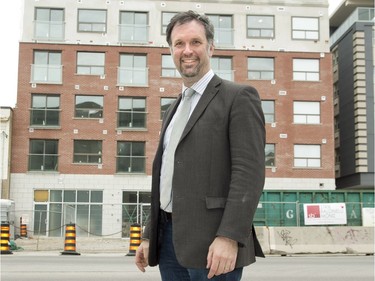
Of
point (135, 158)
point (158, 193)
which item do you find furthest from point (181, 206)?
point (135, 158)

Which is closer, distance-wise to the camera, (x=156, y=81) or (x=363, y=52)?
(x=156, y=81)

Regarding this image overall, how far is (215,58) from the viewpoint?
41.1 m

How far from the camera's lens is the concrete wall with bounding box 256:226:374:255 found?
21672mm

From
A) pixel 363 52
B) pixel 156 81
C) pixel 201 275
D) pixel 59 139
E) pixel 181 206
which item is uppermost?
pixel 363 52

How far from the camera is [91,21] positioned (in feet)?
133

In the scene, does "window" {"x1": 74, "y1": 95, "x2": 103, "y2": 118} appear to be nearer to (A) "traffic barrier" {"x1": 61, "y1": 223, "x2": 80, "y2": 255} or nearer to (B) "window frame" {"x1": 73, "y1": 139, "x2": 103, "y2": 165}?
(B) "window frame" {"x1": 73, "y1": 139, "x2": 103, "y2": 165}

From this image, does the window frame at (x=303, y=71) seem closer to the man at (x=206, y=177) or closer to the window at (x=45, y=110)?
the window at (x=45, y=110)

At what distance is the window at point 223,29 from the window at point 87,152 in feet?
36.9

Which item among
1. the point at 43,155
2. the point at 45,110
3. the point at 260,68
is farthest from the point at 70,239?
the point at 260,68

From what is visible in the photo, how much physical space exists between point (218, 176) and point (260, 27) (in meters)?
39.6

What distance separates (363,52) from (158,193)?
44.1 m

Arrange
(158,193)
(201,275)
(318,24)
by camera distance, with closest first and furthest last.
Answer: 1. (201,275)
2. (158,193)
3. (318,24)

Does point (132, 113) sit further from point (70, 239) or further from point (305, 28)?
point (70, 239)

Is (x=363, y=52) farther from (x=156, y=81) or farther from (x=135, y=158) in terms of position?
(x=135, y=158)
